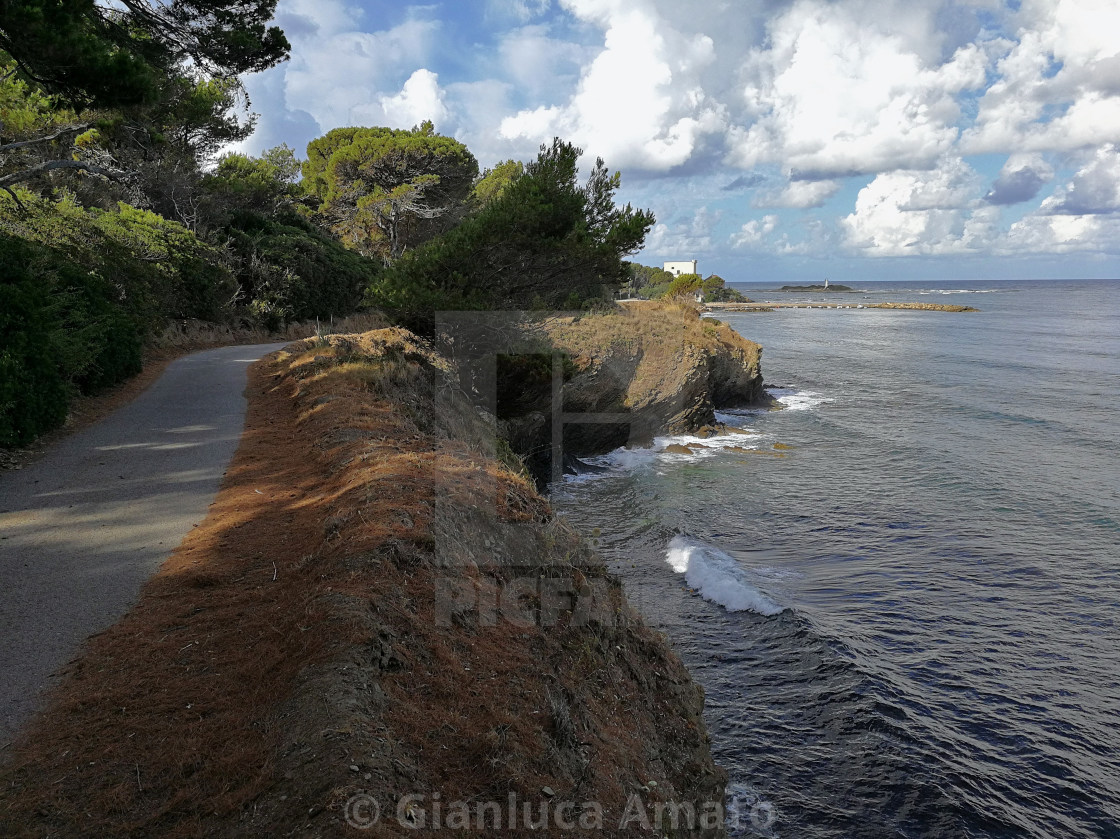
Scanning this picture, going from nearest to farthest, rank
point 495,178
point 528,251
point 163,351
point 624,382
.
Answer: point 528,251, point 163,351, point 624,382, point 495,178

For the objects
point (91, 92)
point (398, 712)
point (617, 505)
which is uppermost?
point (91, 92)

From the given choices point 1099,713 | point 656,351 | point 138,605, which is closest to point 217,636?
point 138,605

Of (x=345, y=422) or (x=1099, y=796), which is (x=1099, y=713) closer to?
(x=1099, y=796)

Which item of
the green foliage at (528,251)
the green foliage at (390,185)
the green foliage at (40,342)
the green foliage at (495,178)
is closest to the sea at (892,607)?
the green foliage at (528,251)

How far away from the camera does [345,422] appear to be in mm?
10516

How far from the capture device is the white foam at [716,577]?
10.3 meters

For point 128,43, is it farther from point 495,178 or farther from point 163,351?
point 495,178

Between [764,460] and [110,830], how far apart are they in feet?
61.9

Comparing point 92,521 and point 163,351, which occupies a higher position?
point 163,351

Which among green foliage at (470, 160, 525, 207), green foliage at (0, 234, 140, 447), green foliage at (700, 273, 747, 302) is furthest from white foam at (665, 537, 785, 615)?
green foliage at (700, 273, 747, 302)

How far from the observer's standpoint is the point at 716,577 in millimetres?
11273

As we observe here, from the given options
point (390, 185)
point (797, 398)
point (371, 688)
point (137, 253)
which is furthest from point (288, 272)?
point (371, 688)

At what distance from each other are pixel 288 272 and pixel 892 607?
27.8m

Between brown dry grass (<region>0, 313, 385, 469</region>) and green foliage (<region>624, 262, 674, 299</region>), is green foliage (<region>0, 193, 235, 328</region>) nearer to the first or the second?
brown dry grass (<region>0, 313, 385, 469</region>)
